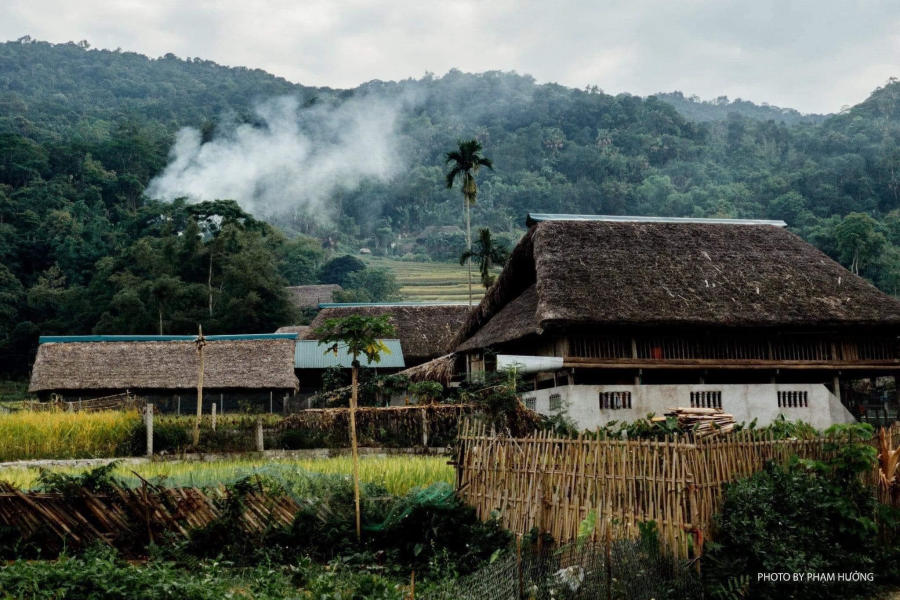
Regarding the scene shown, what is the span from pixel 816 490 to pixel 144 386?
66.8 feet

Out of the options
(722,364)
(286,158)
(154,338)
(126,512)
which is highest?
(286,158)

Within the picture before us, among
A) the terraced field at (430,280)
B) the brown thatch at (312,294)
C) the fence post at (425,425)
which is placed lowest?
the fence post at (425,425)

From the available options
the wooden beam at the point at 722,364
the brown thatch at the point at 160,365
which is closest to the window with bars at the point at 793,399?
the wooden beam at the point at 722,364

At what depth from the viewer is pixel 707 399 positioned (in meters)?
16.8

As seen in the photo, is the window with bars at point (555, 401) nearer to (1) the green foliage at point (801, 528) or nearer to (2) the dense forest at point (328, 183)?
(1) the green foliage at point (801, 528)

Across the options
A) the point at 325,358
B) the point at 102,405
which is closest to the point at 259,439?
the point at 102,405

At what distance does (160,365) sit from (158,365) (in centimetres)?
6

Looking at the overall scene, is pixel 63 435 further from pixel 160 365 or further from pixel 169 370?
pixel 160 365

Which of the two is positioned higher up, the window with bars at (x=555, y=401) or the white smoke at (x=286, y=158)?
the white smoke at (x=286, y=158)

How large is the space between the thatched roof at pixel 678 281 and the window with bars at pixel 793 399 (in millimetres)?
1356

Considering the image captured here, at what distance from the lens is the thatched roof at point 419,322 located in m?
29.8

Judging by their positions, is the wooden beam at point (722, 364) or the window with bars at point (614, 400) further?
the window with bars at point (614, 400)

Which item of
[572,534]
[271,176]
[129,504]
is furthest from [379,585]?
[271,176]

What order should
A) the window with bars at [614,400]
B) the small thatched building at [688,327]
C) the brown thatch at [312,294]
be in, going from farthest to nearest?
the brown thatch at [312,294] < the window with bars at [614,400] < the small thatched building at [688,327]
